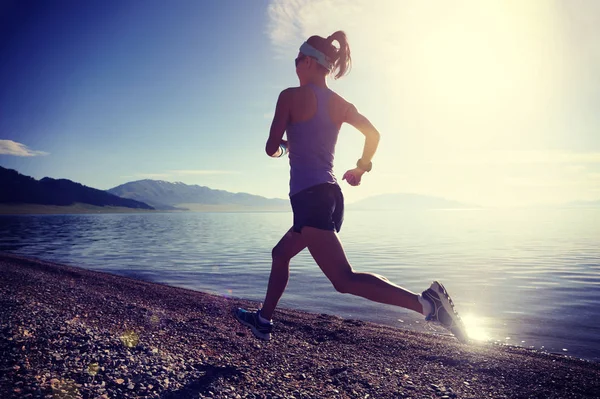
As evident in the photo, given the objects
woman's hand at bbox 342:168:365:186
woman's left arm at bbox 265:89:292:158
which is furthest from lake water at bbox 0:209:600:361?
woman's left arm at bbox 265:89:292:158

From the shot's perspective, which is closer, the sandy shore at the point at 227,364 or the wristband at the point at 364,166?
the sandy shore at the point at 227,364

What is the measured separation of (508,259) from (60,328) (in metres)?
28.6

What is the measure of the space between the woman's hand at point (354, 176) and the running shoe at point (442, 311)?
123cm

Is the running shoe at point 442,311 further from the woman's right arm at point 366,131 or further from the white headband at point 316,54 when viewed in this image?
the white headband at point 316,54

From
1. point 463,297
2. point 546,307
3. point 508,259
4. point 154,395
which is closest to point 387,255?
point 508,259

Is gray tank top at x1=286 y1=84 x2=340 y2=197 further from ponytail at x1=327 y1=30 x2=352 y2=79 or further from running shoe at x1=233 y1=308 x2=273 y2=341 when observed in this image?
running shoe at x1=233 y1=308 x2=273 y2=341

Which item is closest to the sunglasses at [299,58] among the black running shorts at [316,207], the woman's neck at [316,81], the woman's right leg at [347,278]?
the woman's neck at [316,81]

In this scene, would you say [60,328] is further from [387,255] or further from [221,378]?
[387,255]

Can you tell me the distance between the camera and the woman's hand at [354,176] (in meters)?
3.51

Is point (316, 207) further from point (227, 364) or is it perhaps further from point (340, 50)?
point (227, 364)

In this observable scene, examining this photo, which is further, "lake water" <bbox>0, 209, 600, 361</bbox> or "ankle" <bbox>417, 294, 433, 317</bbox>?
"lake water" <bbox>0, 209, 600, 361</bbox>

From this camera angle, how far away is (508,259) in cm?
2616

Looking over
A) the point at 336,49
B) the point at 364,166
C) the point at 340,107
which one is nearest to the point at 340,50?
the point at 336,49

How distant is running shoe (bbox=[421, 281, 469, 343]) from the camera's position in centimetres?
331
